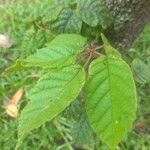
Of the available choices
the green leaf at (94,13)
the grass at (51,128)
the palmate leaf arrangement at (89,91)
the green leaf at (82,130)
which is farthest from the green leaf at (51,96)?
the grass at (51,128)

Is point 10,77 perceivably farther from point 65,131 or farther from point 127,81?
point 127,81

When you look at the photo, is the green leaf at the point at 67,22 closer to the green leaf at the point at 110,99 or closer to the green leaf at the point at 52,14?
the green leaf at the point at 52,14

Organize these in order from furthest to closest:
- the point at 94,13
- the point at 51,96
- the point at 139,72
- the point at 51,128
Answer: the point at 51,128
the point at 139,72
the point at 94,13
the point at 51,96

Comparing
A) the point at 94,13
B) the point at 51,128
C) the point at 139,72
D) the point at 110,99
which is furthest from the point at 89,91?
the point at 51,128

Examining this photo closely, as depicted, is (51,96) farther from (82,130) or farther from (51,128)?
(51,128)

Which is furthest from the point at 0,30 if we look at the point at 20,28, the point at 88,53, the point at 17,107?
the point at 88,53

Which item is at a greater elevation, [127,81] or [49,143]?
[127,81]
